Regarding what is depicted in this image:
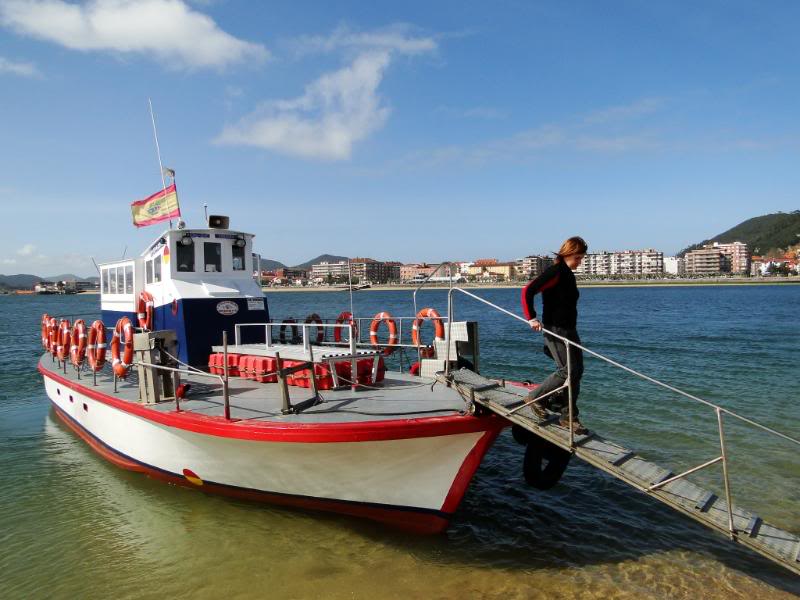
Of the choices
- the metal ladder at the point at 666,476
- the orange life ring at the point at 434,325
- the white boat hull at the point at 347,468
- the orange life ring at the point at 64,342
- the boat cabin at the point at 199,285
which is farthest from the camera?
the orange life ring at the point at 64,342

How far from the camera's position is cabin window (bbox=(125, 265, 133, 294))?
12414 millimetres

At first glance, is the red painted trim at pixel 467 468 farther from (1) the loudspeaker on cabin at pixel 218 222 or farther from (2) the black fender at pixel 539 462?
(1) the loudspeaker on cabin at pixel 218 222

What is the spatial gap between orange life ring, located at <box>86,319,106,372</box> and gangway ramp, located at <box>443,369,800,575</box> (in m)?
7.38

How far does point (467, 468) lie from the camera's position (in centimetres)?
683

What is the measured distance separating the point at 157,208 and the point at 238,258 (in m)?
2.35

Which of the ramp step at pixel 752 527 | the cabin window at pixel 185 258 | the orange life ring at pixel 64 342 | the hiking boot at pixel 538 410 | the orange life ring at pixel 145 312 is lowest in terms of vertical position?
the ramp step at pixel 752 527

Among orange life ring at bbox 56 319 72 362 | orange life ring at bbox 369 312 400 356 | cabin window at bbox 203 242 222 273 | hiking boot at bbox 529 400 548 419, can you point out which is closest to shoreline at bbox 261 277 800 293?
orange life ring at bbox 56 319 72 362

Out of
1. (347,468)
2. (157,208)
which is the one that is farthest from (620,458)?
(157,208)

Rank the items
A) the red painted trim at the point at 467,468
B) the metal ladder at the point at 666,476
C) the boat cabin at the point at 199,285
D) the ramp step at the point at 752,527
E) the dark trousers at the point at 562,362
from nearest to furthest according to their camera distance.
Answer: the metal ladder at the point at 666,476 → the ramp step at the point at 752,527 → the dark trousers at the point at 562,362 → the red painted trim at the point at 467,468 → the boat cabin at the point at 199,285

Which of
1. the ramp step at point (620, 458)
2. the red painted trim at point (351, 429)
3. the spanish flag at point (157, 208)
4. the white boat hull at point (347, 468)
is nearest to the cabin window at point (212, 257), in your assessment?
the spanish flag at point (157, 208)

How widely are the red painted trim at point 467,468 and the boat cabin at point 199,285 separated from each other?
19.5 feet

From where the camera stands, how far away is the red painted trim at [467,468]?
22.2 feet

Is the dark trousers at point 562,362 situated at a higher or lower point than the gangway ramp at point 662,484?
higher

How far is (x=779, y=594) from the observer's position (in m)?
5.98
